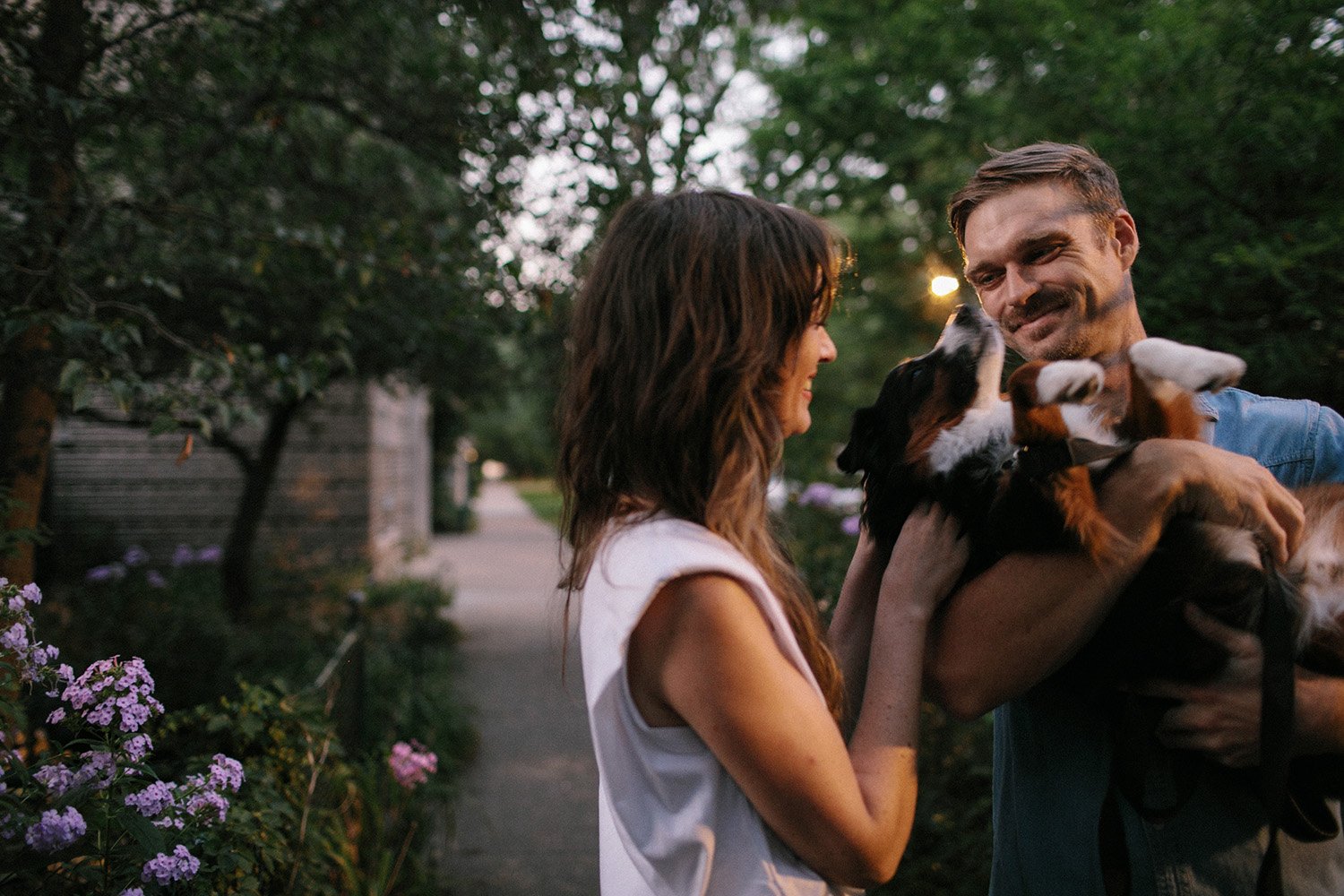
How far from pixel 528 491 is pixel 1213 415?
48.4 meters

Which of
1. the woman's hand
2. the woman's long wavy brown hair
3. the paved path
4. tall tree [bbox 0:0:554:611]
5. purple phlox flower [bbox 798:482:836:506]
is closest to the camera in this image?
the woman's long wavy brown hair

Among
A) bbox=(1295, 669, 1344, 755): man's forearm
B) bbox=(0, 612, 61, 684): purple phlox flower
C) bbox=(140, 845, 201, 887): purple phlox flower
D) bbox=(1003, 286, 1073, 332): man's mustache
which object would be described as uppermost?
bbox=(1003, 286, 1073, 332): man's mustache

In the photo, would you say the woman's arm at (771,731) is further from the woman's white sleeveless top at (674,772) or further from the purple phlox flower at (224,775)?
the purple phlox flower at (224,775)

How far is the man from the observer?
134 cm

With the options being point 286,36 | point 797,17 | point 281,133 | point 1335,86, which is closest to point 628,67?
point 286,36

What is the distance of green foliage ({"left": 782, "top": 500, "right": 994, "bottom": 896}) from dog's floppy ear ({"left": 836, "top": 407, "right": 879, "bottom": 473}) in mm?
1282

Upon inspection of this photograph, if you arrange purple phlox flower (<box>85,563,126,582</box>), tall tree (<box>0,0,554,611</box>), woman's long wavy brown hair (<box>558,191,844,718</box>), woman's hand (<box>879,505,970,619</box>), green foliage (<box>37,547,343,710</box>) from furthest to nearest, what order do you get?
purple phlox flower (<box>85,563,126,582</box>) < green foliage (<box>37,547,343,710</box>) < tall tree (<box>0,0,554,611</box>) < woman's hand (<box>879,505,970,619</box>) < woman's long wavy brown hair (<box>558,191,844,718</box>)

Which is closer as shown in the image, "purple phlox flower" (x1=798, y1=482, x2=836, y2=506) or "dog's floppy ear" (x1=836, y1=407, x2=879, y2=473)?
"dog's floppy ear" (x1=836, y1=407, x2=879, y2=473)

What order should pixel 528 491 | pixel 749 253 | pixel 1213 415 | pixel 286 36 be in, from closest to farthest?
pixel 749 253 < pixel 1213 415 < pixel 286 36 < pixel 528 491

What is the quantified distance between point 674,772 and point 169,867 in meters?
1.21

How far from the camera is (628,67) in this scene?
398 centimetres

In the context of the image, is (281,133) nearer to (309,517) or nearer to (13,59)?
(13,59)

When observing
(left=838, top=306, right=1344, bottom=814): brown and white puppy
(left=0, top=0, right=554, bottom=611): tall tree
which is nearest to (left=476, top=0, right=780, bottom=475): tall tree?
(left=0, top=0, right=554, bottom=611): tall tree

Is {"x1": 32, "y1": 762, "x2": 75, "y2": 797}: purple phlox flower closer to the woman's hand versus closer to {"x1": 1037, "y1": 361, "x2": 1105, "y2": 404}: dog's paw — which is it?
the woman's hand
